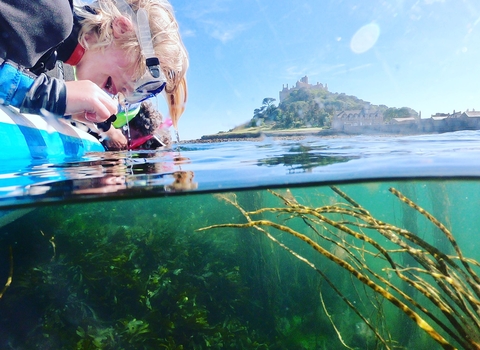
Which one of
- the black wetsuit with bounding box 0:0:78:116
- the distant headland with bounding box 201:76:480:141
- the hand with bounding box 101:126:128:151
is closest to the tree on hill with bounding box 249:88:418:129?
the distant headland with bounding box 201:76:480:141

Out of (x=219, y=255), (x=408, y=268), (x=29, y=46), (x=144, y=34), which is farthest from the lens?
(x=219, y=255)

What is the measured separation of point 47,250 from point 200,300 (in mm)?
3975

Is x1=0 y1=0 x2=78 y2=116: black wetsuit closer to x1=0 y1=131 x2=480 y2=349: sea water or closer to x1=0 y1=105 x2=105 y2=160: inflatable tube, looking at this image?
x1=0 y1=105 x2=105 y2=160: inflatable tube

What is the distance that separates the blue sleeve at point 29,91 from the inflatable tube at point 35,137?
0.15 meters

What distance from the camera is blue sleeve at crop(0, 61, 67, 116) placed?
8.61ft

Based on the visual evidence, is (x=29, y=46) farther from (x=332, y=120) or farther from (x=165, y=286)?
(x=332, y=120)

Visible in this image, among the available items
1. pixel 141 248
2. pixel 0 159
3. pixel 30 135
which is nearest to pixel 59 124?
pixel 30 135

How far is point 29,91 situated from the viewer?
9.25ft

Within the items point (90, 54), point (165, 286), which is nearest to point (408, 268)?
point (90, 54)

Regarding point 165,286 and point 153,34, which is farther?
point 165,286

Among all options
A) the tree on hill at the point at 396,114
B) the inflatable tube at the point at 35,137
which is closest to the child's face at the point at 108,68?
the inflatable tube at the point at 35,137

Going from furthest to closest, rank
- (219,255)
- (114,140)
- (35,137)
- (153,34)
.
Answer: (219,255)
(114,140)
(153,34)
(35,137)

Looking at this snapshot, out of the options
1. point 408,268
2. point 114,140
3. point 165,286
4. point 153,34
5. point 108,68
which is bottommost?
point 165,286

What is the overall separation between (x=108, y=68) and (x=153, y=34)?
2.75 ft
